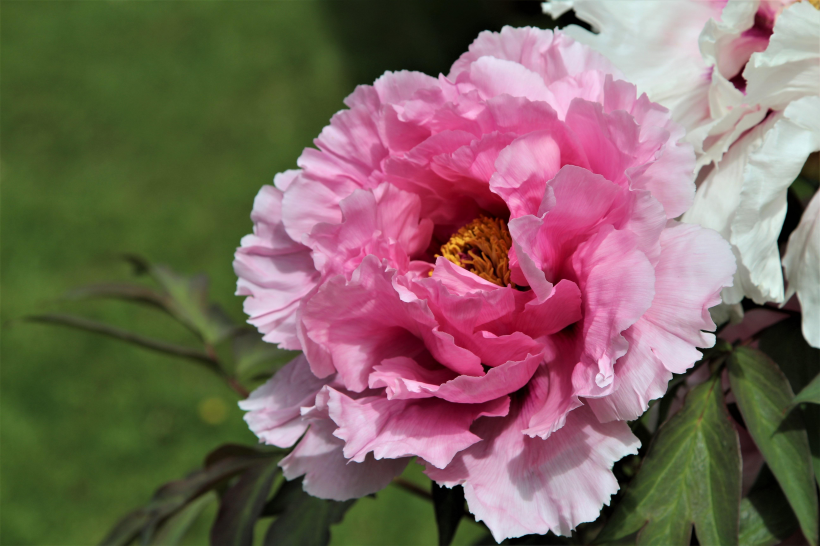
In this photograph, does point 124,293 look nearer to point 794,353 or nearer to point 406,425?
point 406,425

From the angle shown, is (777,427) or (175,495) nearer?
(777,427)

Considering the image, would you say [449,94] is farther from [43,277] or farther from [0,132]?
[0,132]

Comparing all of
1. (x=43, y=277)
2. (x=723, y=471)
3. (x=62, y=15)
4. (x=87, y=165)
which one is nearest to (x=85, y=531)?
(x=43, y=277)

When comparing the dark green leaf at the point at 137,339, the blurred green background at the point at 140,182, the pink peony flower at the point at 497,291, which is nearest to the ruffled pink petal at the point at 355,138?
the pink peony flower at the point at 497,291

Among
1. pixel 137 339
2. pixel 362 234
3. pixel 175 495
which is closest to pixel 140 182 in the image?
pixel 137 339

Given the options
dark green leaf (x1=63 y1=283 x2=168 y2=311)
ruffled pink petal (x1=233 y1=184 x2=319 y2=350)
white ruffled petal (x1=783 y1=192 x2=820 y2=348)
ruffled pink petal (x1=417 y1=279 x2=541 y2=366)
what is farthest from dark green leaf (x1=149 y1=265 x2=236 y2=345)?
white ruffled petal (x1=783 y1=192 x2=820 y2=348)

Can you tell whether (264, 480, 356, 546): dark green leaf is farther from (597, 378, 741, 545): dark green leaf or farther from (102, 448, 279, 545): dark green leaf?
(597, 378, 741, 545): dark green leaf
